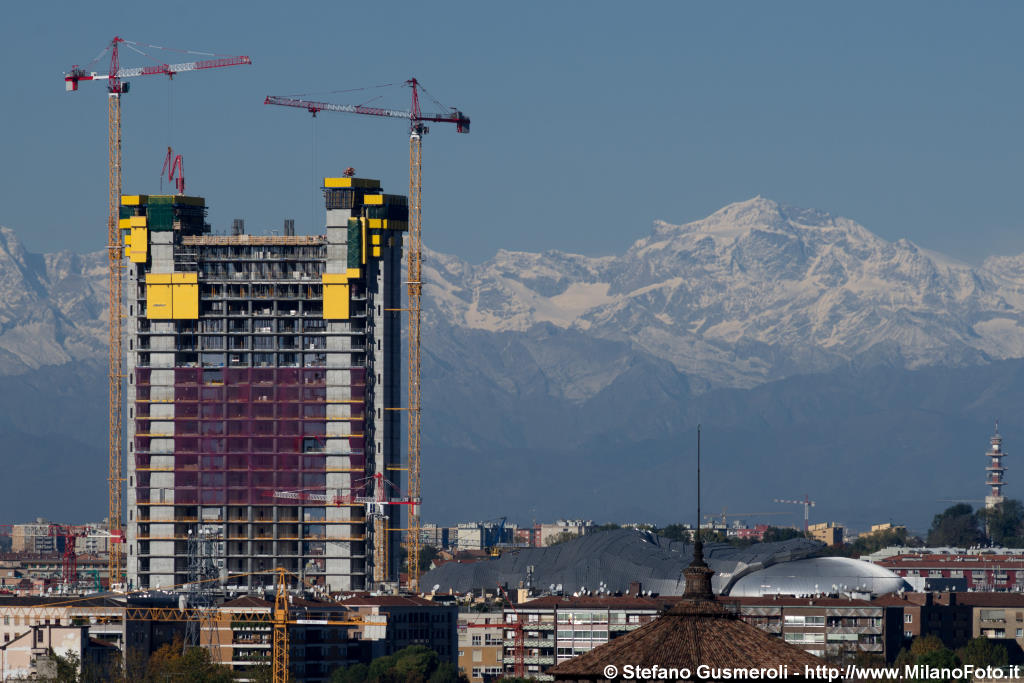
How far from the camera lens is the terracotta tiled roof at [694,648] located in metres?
33.3

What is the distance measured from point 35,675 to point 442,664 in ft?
143

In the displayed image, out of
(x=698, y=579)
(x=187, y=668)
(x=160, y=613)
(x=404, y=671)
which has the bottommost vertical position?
(x=404, y=671)

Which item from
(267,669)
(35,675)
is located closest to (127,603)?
(267,669)

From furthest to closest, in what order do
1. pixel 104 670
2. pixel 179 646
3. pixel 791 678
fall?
1. pixel 179 646
2. pixel 104 670
3. pixel 791 678

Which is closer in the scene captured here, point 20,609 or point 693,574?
point 693,574

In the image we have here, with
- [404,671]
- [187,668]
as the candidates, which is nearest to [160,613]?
[404,671]

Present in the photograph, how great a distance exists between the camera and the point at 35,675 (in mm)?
154625

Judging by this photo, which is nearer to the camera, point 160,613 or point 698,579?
point 698,579

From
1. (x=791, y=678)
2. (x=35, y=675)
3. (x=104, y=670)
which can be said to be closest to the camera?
(x=791, y=678)

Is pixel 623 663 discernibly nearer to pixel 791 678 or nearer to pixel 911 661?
pixel 791 678

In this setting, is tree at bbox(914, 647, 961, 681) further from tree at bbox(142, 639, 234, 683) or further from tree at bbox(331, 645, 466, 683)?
tree at bbox(142, 639, 234, 683)

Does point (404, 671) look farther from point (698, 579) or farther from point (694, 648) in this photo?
point (694, 648)

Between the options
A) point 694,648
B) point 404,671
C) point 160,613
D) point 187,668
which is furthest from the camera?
point 160,613

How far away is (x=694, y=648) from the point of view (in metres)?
33.6
